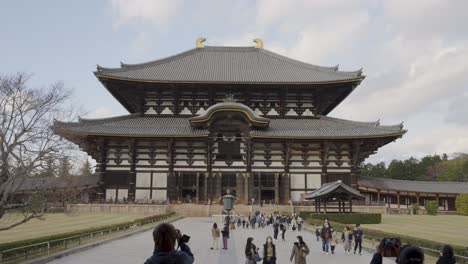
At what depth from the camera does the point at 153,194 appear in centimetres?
4884

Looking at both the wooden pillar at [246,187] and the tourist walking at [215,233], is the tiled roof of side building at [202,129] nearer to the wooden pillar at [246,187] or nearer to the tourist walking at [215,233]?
the wooden pillar at [246,187]

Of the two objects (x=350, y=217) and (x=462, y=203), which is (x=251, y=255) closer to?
(x=350, y=217)

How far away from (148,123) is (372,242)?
33.9 metres

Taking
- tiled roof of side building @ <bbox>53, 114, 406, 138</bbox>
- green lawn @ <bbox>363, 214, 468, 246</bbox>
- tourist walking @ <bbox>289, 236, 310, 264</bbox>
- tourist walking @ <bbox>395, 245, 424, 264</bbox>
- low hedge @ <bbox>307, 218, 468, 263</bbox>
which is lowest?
green lawn @ <bbox>363, 214, 468, 246</bbox>

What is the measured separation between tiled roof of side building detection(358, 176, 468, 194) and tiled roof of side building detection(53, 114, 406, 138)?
8.87 meters

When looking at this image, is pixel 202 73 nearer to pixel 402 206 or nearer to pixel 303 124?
pixel 303 124

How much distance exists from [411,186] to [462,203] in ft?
21.8

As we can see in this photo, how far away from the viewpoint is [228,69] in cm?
5828

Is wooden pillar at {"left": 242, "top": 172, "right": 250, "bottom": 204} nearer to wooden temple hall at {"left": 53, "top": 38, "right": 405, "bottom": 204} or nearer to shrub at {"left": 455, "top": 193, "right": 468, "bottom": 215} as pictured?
wooden temple hall at {"left": 53, "top": 38, "right": 405, "bottom": 204}

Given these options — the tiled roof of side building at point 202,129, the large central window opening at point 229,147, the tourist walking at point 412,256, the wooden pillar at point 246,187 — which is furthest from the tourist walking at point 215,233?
the large central window opening at point 229,147

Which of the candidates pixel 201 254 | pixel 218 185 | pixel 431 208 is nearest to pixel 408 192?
pixel 431 208

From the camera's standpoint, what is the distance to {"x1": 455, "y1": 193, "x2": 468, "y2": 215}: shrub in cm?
5778

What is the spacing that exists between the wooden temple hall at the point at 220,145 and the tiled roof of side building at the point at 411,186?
6.04m

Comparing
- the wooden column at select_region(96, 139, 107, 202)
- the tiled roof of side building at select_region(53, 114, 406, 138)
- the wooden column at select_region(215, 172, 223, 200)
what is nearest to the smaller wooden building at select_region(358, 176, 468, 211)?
the tiled roof of side building at select_region(53, 114, 406, 138)
